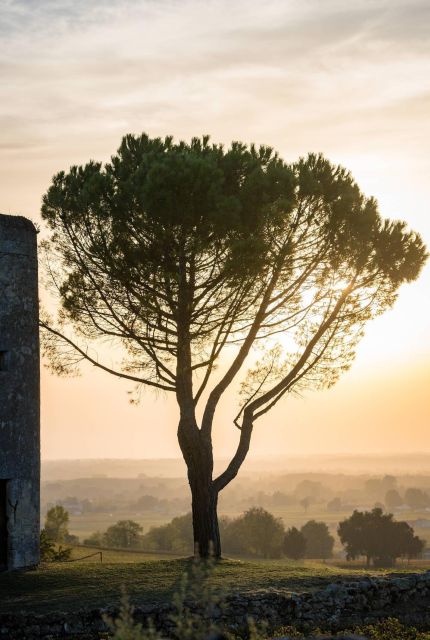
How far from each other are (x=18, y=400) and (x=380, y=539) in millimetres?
52486

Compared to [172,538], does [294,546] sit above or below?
below

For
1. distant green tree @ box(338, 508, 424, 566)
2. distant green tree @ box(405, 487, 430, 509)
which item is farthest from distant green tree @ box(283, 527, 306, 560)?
distant green tree @ box(405, 487, 430, 509)

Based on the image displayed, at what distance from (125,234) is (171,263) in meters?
1.14

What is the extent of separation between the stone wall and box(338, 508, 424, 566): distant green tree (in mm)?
50737

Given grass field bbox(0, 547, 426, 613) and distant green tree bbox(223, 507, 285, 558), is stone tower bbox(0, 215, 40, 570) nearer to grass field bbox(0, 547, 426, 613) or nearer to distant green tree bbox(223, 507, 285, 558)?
grass field bbox(0, 547, 426, 613)

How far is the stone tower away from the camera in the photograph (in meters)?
18.6

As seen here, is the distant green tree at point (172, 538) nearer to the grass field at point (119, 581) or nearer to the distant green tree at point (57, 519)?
the distant green tree at point (57, 519)

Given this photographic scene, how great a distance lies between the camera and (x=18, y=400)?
61.8 ft

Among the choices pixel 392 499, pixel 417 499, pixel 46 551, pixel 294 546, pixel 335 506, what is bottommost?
pixel 294 546

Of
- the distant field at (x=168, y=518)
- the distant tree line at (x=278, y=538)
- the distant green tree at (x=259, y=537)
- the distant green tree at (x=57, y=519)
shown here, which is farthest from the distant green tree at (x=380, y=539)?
the distant field at (x=168, y=518)

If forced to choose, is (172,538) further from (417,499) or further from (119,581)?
(417,499)

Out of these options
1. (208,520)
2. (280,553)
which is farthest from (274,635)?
(280,553)

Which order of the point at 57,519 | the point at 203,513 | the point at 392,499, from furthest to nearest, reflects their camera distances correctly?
the point at 392,499
the point at 57,519
the point at 203,513

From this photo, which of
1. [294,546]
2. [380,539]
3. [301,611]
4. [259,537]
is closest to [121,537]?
[259,537]
